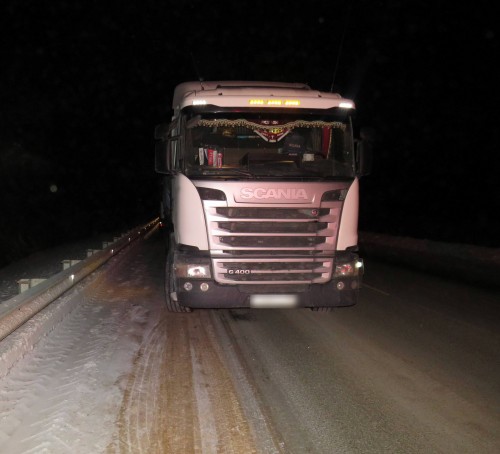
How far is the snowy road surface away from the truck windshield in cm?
233

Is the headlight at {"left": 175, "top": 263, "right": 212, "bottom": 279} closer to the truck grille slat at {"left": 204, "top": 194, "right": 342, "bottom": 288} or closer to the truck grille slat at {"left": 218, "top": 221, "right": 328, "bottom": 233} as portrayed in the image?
the truck grille slat at {"left": 204, "top": 194, "right": 342, "bottom": 288}

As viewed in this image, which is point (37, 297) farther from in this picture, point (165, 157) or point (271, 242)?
point (271, 242)

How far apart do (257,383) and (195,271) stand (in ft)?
7.73

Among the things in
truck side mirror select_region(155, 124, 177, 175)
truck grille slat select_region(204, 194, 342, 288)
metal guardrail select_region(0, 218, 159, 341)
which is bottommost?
metal guardrail select_region(0, 218, 159, 341)

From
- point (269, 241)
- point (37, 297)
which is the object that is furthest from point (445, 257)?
point (37, 297)

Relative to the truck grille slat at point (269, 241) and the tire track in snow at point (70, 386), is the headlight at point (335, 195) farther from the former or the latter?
the tire track in snow at point (70, 386)

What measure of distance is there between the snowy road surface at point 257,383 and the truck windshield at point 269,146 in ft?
7.63

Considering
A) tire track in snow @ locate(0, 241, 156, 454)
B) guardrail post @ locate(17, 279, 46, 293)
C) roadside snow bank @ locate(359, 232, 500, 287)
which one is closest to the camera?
tire track in snow @ locate(0, 241, 156, 454)

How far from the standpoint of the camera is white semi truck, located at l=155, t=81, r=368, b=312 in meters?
7.78

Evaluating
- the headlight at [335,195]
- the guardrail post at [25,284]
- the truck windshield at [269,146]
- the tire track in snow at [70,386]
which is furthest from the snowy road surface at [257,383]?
the truck windshield at [269,146]

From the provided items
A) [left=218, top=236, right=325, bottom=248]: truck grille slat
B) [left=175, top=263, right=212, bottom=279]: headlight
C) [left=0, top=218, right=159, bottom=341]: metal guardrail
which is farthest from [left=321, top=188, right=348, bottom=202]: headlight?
[left=0, top=218, right=159, bottom=341]: metal guardrail

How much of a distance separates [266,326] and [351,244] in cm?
179

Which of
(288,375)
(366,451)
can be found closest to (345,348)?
(288,375)

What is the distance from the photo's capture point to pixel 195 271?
785 centimetres
